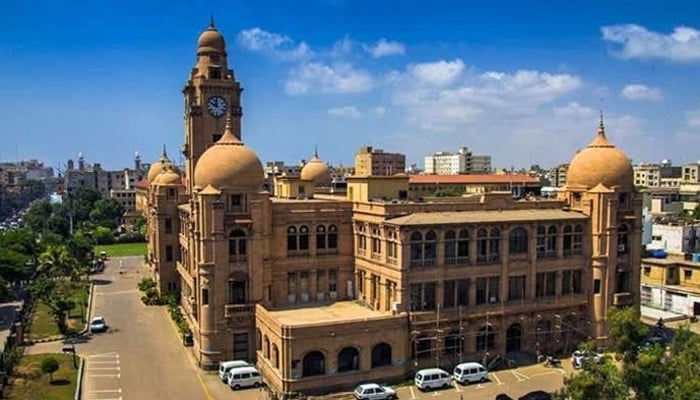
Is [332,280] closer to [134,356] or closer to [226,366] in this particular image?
[226,366]

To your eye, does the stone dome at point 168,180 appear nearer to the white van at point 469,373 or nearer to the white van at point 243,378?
the white van at point 243,378

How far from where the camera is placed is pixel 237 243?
1885 inches

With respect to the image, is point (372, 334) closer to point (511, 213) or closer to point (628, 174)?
point (511, 213)

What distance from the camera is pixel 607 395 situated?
95.7ft

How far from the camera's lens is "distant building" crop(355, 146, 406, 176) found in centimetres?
15775

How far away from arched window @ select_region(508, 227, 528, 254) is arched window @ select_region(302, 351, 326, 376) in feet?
56.0

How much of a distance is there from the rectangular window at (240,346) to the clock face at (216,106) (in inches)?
1067

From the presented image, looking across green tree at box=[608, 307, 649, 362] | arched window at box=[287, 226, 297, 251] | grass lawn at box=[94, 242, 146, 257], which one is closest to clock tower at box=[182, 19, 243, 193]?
arched window at box=[287, 226, 297, 251]

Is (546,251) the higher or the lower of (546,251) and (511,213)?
the lower

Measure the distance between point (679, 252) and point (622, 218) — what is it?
29143mm

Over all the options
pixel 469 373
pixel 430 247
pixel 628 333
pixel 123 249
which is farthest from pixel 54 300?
pixel 123 249

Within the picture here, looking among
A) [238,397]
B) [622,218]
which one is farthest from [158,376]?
[622,218]

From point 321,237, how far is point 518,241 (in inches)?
Result: 618

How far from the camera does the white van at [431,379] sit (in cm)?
4272
